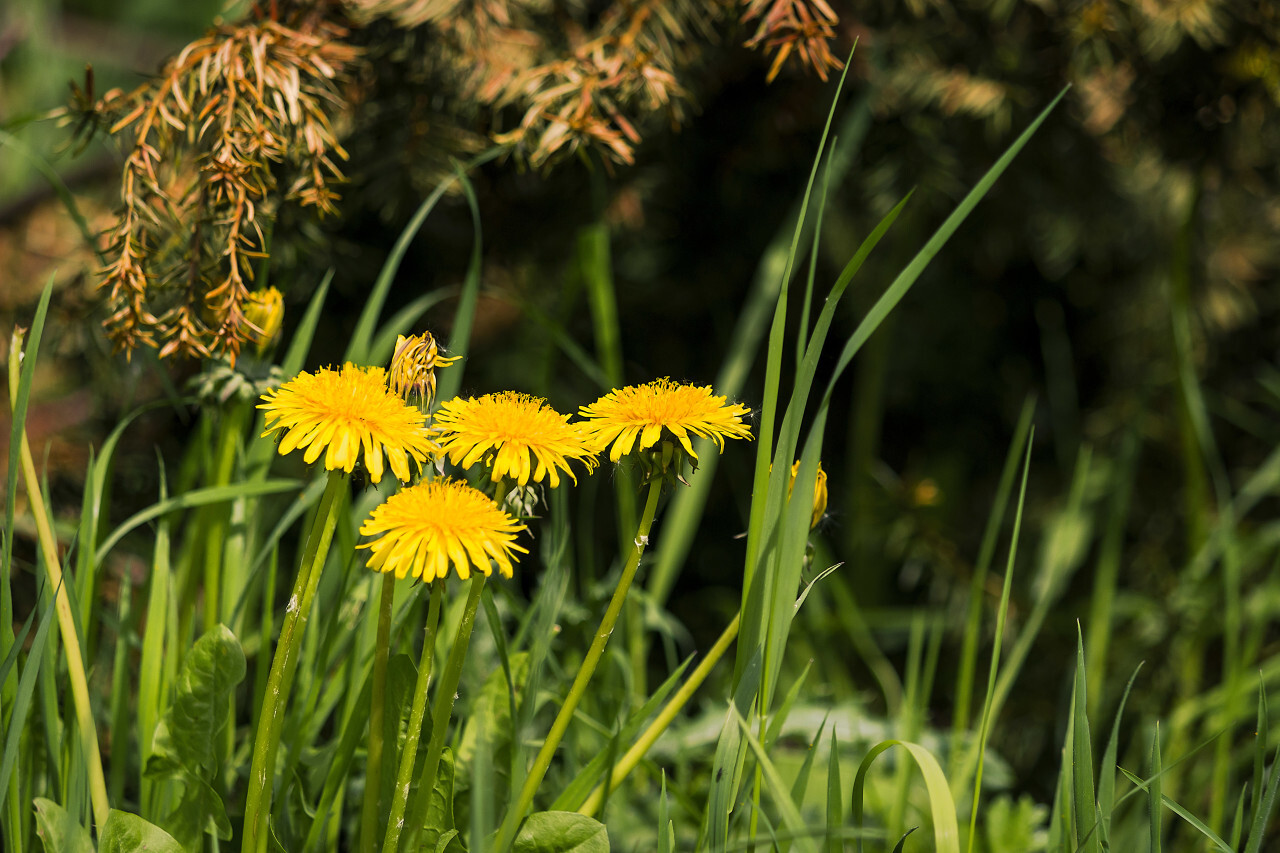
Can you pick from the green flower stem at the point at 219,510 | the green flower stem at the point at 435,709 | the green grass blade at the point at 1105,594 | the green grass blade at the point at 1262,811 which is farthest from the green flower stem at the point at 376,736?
the green grass blade at the point at 1105,594

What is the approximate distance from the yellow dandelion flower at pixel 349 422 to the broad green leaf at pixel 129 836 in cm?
27

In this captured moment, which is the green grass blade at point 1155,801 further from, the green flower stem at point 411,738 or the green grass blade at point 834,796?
the green flower stem at point 411,738

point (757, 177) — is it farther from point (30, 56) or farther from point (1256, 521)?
point (30, 56)

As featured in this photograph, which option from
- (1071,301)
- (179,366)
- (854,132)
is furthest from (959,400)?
(179,366)

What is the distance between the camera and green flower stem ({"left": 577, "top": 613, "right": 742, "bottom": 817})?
0.59 m

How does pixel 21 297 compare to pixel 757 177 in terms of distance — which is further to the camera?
pixel 757 177

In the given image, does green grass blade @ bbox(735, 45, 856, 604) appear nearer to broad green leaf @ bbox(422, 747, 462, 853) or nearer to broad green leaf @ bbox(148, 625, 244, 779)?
broad green leaf @ bbox(422, 747, 462, 853)

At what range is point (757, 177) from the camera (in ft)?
4.42

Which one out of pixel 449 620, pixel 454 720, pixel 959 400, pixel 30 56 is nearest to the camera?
pixel 449 620

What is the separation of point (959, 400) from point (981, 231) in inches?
13.0

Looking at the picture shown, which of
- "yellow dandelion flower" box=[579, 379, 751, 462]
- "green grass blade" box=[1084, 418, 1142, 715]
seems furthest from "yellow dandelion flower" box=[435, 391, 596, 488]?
"green grass blade" box=[1084, 418, 1142, 715]

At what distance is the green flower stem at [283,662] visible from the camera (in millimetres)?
538

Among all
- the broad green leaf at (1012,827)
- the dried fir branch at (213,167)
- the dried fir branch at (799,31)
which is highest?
the dried fir branch at (799,31)

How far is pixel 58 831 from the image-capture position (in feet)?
2.02
